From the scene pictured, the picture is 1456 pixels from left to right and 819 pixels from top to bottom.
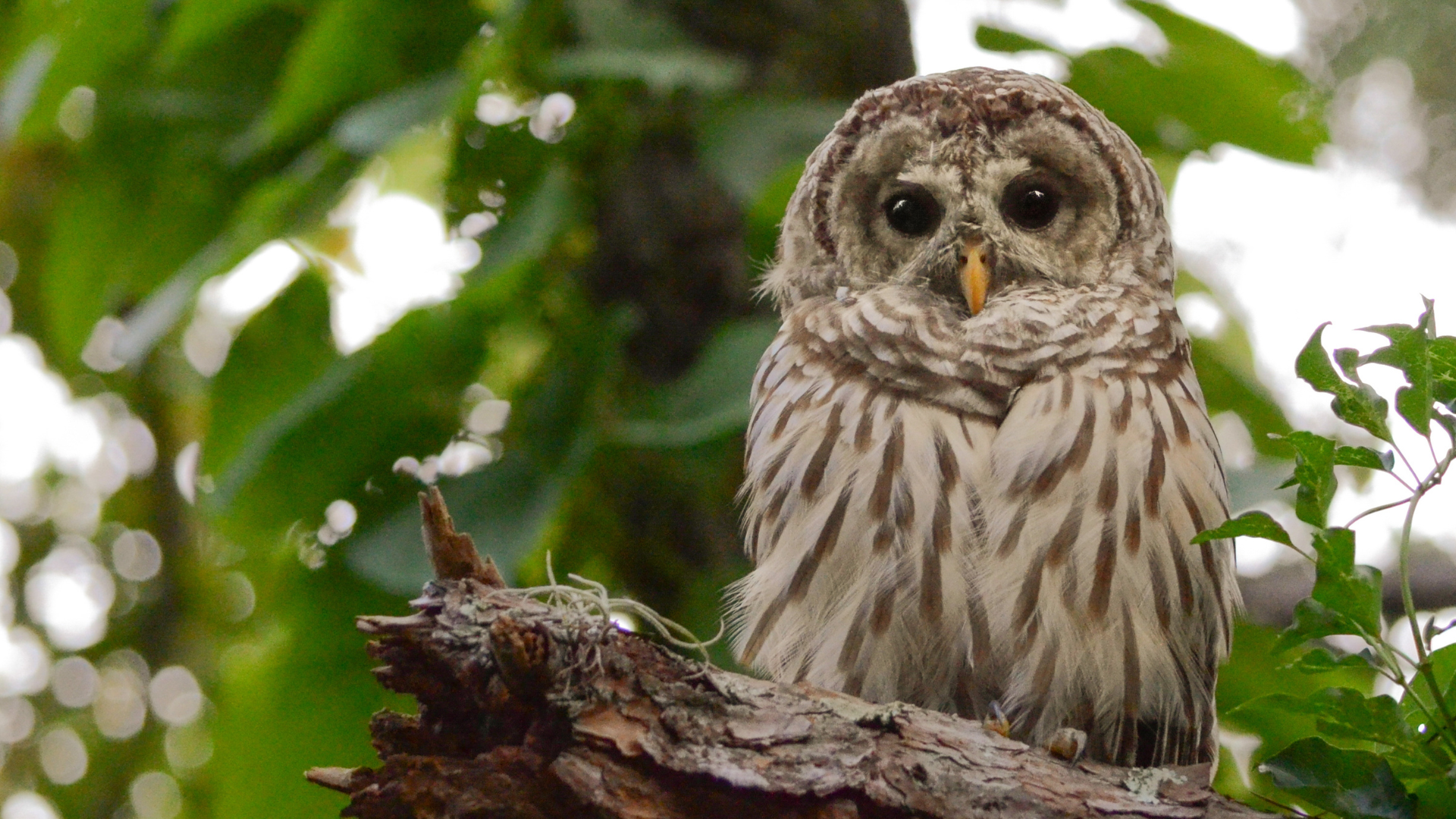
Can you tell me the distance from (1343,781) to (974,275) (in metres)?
1.11

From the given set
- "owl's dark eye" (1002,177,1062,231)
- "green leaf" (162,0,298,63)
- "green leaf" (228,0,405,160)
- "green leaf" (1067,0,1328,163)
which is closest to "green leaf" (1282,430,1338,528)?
"owl's dark eye" (1002,177,1062,231)

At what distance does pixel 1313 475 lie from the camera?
56.4 inches

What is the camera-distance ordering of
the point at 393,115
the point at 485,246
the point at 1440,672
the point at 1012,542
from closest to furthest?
the point at 1440,672 → the point at 1012,542 → the point at 393,115 → the point at 485,246

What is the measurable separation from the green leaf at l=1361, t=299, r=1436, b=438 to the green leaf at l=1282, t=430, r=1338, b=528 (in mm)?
84

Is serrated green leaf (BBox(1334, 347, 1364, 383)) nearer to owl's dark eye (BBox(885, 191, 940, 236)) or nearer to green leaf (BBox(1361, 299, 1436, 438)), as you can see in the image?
green leaf (BBox(1361, 299, 1436, 438))

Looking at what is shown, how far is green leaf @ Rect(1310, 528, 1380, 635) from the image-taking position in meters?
1.41

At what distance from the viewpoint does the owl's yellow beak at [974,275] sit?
2.29m

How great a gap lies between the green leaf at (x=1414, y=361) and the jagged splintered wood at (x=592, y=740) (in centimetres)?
51

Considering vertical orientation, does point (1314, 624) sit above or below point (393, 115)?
below

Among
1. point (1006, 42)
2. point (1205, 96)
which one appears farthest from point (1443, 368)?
point (1006, 42)

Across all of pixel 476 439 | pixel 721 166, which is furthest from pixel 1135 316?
pixel 476 439

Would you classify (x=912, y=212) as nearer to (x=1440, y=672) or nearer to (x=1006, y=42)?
(x=1006, y=42)

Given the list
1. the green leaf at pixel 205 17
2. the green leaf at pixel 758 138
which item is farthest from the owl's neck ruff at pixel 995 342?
the green leaf at pixel 205 17

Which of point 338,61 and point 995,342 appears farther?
point 338,61
